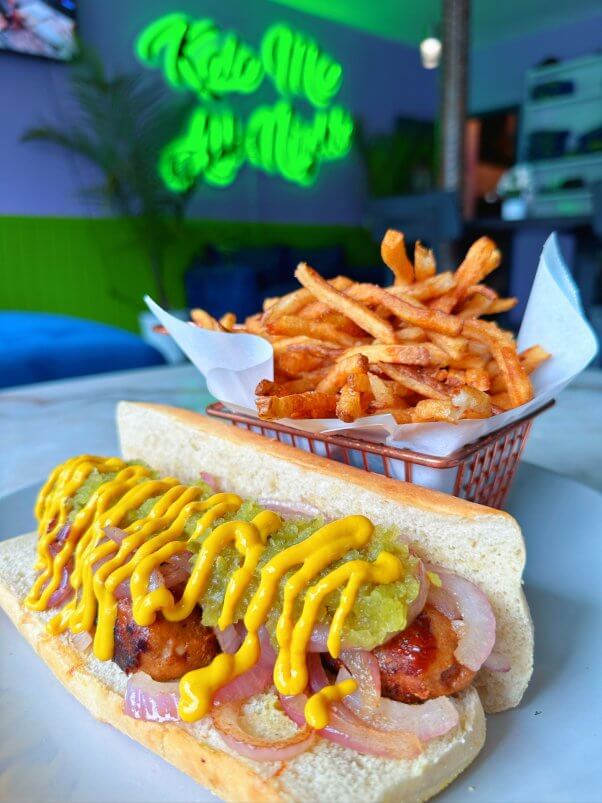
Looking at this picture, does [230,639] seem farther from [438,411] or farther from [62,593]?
[438,411]

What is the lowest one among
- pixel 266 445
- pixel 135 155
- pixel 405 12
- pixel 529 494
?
pixel 529 494

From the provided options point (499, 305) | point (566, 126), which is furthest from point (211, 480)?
point (566, 126)

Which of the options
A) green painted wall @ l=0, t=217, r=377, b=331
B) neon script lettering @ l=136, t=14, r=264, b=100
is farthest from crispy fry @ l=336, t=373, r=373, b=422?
neon script lettering @ l=136, t=14, r=264, b=100

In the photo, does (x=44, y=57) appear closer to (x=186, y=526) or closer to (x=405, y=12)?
(x=405, y=12)

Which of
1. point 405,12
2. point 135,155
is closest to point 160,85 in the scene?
point 135,155

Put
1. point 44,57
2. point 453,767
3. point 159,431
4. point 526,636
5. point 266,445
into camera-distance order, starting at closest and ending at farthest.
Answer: point 453,767
point 526,636
point 266,445
point 159,431
point 44,57

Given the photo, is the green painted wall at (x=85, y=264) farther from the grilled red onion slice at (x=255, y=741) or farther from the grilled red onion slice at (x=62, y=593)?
the grilled red onion slice at (x=255, y=741)
